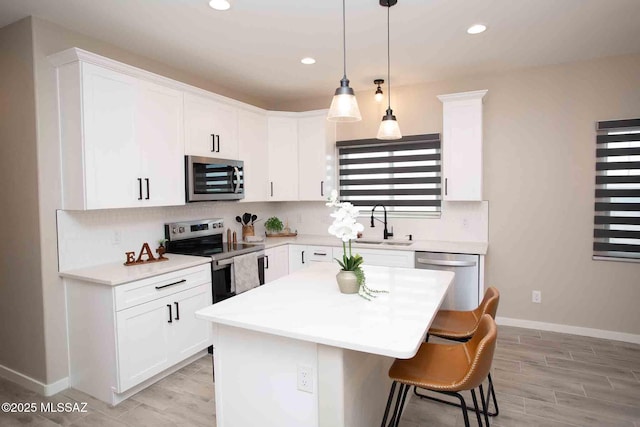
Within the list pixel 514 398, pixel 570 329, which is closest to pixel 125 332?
pixel 514 398

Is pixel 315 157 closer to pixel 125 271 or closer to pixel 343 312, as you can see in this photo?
pixel 125 271

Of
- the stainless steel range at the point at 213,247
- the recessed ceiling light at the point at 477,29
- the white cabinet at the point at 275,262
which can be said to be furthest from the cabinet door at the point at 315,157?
the recessed ceiling light at the point at 477,29

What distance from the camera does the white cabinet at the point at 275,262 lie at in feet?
13.3

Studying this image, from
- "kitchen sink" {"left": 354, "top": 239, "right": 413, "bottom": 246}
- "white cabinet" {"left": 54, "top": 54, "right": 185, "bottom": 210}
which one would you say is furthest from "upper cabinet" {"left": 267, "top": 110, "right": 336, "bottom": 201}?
"white cabinet" {"left": 54, "top": 54, "right": 185, "bottom": 210}

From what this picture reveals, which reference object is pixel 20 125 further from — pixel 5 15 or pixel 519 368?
pixel 519 368

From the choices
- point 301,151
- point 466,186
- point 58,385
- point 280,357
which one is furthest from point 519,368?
point 58,385

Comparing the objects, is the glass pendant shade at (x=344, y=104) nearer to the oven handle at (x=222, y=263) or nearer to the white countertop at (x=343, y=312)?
the white countertop at (x=343, y=312)

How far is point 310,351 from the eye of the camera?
1661 mm

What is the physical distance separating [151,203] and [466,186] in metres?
3.03

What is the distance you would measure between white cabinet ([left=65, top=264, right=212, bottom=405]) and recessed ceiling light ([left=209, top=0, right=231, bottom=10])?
6.43ft

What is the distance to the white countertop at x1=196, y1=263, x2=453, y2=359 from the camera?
1497mm

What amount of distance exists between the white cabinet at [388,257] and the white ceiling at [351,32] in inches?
73.5

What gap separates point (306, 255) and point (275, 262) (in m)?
0.38

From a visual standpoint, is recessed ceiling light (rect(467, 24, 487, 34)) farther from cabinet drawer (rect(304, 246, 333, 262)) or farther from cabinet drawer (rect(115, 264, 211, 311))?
cabinet drawer (rect(115, 264, 211, 311))
